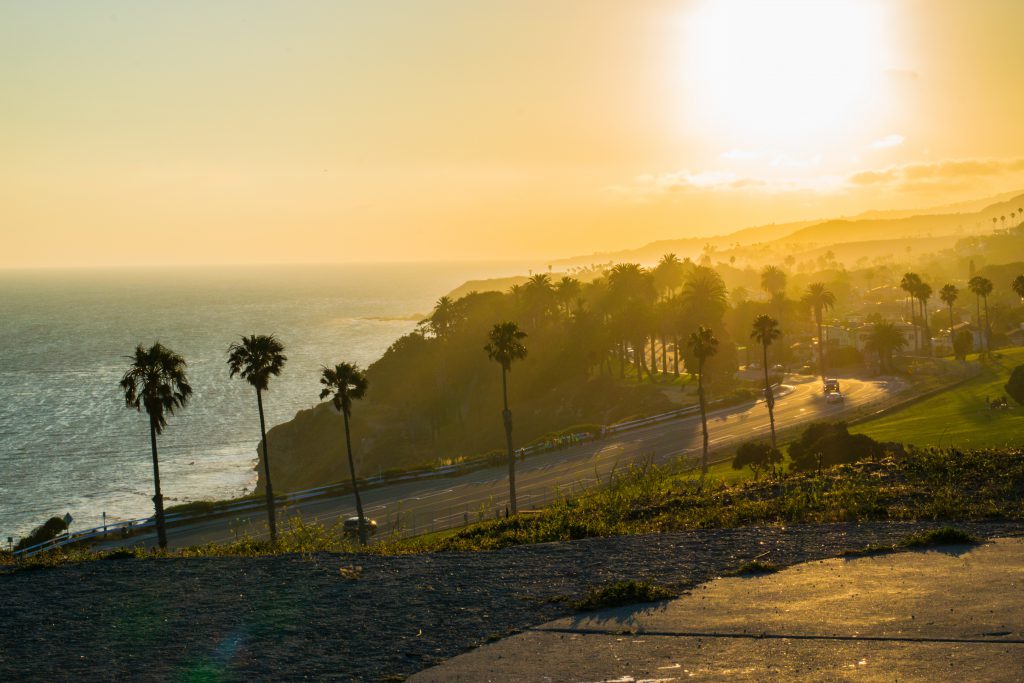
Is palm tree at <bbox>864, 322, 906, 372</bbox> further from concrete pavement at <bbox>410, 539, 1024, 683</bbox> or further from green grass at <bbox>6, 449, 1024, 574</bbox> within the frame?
concrete pavement at <bbox>410, 539, 1024, 683</bbox>

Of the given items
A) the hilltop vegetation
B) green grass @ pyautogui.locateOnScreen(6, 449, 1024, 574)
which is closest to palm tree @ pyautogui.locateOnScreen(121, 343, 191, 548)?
green grass @ pyautogui.locateOnScreen(6, 449, 1024, 574)

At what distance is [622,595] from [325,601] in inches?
292

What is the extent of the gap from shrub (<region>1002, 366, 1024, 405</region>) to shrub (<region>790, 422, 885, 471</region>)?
29350 mm

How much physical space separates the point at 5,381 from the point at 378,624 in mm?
170644

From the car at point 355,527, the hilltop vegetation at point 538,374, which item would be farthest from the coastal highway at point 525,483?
the hilltop vegetation at point 538,374

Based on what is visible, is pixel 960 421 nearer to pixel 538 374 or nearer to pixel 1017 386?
pixel 1017 386

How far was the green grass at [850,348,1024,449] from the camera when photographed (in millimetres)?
52700

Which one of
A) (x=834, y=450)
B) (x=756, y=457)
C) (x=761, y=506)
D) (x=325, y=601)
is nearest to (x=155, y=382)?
(x=325, y=601)

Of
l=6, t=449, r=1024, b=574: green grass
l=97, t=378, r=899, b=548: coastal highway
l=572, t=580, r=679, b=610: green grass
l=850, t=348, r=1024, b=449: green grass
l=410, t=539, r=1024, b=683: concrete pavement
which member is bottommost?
l=97, t=378, r=899, b=548: coastal highway

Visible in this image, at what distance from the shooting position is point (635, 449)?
71.6 m

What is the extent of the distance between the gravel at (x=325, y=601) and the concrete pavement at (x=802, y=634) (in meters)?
1.29

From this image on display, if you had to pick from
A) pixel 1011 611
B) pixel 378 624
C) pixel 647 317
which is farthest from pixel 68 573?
pixel 647 317

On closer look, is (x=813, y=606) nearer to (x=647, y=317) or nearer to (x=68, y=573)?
(x=68, y=573)

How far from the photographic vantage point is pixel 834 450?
1833 inches
